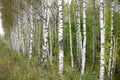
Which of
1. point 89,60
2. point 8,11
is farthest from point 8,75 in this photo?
point 8,11

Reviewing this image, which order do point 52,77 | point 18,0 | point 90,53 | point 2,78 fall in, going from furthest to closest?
1. point 90,53
2. point 18,0
3. point 52,77
4. point 2,78

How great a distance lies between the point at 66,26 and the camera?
3603cm

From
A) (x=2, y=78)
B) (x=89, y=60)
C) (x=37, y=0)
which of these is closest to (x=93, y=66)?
(x=89, y=60)

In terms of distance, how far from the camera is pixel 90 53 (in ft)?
116

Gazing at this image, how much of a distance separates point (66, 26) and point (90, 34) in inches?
132

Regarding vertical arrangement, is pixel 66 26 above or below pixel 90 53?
above

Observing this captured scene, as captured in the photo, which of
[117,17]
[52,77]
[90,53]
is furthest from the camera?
[90,53]

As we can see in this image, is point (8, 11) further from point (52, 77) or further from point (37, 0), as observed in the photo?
point (52, 77)

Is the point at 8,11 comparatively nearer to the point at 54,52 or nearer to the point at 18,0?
the point at 18,0

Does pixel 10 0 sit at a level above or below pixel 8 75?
above

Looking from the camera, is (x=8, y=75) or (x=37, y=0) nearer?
(x=8, y=75)

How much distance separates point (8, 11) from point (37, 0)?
24.4 feet

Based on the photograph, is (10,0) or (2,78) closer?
(2,78)

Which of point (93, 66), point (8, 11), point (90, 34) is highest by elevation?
point (8, 11)
